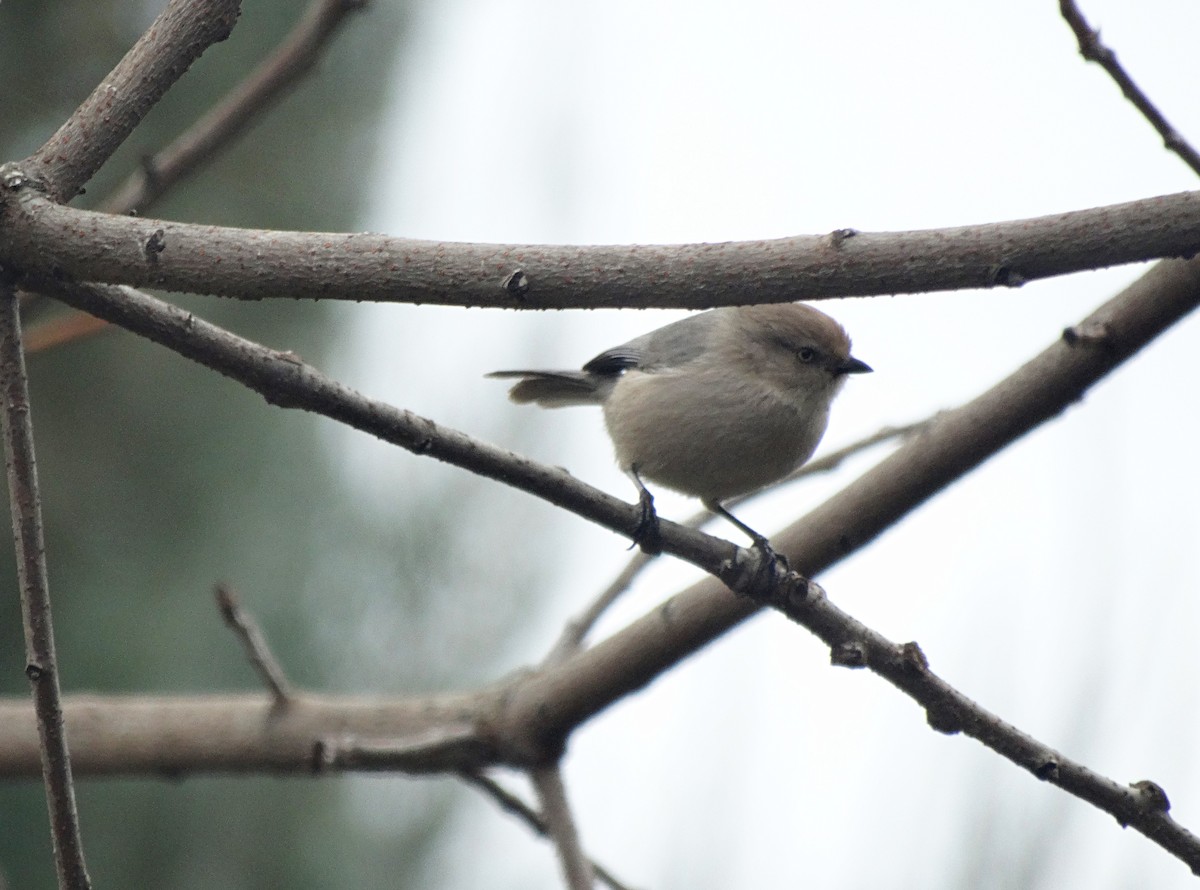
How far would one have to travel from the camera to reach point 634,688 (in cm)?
306

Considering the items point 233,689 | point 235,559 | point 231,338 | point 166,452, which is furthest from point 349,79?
point 231,338

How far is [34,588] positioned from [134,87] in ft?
2.65

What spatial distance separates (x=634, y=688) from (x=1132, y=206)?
1.81m

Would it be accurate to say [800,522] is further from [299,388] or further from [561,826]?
[299,388]

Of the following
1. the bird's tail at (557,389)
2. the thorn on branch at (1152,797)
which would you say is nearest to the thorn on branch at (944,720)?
the thorn on branch at (1152,797)

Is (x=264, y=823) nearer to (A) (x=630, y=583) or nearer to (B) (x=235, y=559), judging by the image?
(B) (x=235, y=559)

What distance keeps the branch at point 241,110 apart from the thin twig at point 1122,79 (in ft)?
4.78

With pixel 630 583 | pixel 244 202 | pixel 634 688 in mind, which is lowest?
pixel 634 688

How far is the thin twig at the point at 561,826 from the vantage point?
9.37 ft

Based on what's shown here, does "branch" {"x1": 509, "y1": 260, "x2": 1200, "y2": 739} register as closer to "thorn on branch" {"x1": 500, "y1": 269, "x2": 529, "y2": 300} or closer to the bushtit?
the bushtit

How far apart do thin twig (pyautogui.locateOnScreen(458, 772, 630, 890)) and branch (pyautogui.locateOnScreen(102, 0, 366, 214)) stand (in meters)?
1.70

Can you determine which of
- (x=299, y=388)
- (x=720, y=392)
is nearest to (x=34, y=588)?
(x=299, y=388)

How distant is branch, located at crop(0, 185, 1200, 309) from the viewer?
5.59 ft

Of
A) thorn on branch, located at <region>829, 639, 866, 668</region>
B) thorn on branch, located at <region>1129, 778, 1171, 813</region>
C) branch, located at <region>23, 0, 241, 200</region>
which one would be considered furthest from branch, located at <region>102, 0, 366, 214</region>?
thorn on branch, located at <region>1129, 778, 1171, 813</region>
